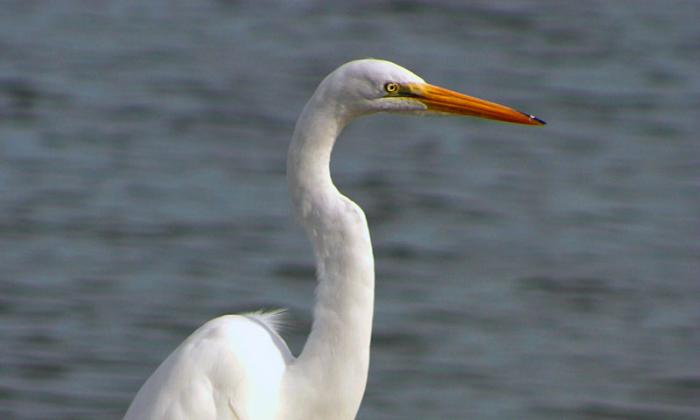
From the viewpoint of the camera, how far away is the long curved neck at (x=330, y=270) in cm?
380

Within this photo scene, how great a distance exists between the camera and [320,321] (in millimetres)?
3943

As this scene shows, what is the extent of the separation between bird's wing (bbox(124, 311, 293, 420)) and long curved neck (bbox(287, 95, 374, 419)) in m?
0.09

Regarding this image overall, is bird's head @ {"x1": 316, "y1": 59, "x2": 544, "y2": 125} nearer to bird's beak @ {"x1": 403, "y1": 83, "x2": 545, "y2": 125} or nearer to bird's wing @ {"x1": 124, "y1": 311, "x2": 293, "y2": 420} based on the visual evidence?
bird's beak @ {"x1": 403, "y1": 83, "x2": 545, "y2": 125}

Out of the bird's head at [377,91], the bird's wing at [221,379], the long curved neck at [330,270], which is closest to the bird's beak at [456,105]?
the bird's head at [377,91]

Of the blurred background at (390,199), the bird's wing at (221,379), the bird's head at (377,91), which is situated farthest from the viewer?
the blurred background at (390,199)

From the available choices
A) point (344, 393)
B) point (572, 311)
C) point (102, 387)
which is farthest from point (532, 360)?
point (344, 393)

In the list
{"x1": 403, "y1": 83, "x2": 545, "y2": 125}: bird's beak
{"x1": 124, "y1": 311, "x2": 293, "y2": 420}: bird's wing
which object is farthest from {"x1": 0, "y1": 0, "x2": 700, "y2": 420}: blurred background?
{"x1": 403, "y1": 83, "x2": 545, "y2": 125}: bird's beak

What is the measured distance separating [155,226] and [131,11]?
4.26 meters

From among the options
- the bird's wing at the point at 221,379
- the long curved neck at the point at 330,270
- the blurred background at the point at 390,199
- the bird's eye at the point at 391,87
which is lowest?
the blurred background at the point at 390,199

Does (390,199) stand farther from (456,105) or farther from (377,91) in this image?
(377,91)

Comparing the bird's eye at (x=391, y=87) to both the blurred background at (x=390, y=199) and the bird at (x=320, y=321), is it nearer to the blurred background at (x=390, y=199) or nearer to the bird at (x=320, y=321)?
the bird at (x=320, y=321)

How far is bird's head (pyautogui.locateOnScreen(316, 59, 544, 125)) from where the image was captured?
3.75 meters

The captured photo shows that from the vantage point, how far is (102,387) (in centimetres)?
671

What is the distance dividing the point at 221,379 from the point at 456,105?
3.17 ft
